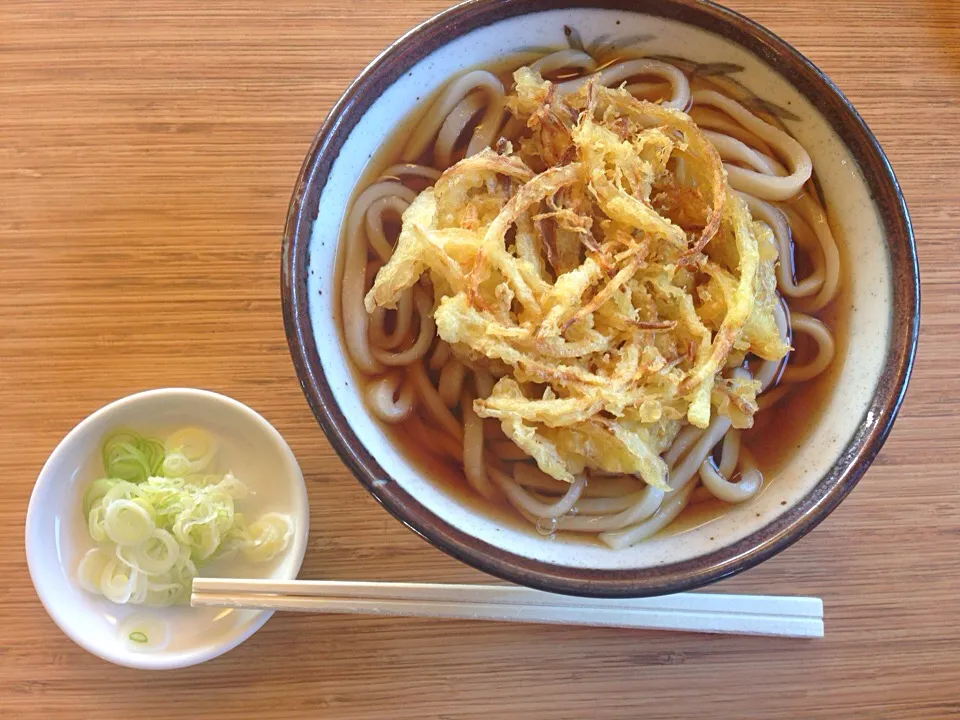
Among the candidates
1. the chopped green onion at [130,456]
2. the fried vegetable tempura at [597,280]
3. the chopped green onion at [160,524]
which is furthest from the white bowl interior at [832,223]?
the chopped green onion at [130,456]

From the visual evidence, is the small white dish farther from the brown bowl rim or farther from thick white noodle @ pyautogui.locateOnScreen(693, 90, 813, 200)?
thick white noodle @ pyautogui.locateOnScreen(693, 90, 813, 200)

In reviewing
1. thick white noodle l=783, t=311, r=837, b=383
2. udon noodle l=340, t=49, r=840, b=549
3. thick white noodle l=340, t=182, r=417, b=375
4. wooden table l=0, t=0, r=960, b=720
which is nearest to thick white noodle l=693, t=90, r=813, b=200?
udon noodle l=340, t=49, r=840, b=549

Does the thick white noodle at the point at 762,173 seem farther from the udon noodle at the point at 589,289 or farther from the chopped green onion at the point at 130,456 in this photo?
the chopped green onion at the point at 130,456

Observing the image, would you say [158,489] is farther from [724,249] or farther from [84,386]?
[724,249]

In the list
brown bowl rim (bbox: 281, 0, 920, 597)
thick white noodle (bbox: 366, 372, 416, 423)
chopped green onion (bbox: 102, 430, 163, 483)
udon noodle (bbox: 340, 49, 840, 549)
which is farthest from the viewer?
chopped green onion (bbox: 102, 430, 163, 483)

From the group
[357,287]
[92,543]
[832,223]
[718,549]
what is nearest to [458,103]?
[357,287]
